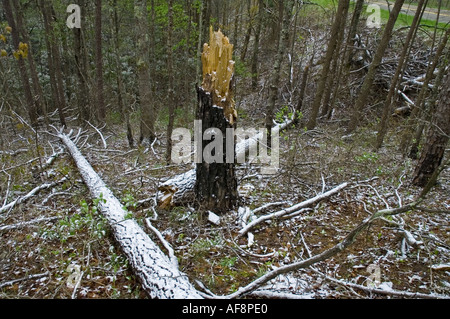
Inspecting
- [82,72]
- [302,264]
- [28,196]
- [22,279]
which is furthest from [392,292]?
[82,72]

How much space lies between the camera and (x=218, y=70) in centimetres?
414

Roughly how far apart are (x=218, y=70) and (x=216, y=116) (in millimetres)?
698

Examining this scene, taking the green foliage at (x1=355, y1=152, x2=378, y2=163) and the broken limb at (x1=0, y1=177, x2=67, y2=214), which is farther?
the green foliage at (x1=355, y1=152, x2=378, y2=163)

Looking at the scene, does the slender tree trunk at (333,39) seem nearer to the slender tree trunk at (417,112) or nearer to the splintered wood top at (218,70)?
the slender tree trunk at (417,112)

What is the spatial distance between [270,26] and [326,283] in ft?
53.1

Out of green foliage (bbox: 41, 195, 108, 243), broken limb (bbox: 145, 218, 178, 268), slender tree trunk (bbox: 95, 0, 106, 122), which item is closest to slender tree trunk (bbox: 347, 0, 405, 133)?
broken limb (bbox: 145, 218, 178, 268)

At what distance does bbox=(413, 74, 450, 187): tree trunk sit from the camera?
189 inches

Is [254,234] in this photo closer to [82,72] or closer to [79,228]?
[79,228]

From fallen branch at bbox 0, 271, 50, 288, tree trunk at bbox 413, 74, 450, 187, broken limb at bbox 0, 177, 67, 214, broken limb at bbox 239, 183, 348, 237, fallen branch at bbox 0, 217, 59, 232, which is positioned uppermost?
tree trunk at bbox 413, 74, 450, 187

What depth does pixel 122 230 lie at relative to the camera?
405cm

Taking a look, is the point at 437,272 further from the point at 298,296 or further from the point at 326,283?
the point at 298,296

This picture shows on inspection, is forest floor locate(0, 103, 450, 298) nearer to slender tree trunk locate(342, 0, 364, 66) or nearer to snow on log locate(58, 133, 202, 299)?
snow on log locate(58, 133, 202, 299)
